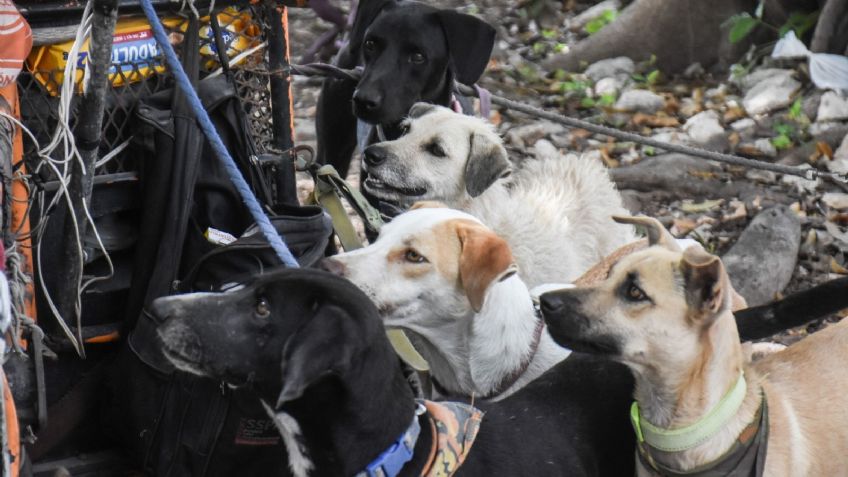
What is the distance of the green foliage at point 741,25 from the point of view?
873 centimetres

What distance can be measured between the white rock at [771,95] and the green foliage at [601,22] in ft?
5.81

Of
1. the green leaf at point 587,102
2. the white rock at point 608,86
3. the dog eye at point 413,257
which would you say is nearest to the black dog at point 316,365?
the dog eye at point 413,257

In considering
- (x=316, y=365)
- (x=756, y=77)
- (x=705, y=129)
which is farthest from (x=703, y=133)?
(x=316, y=365)

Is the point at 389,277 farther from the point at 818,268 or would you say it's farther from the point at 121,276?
the point at 818,268

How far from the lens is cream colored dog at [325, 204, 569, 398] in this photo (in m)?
3.54

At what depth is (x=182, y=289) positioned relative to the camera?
3551mm

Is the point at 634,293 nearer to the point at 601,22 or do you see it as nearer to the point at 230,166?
the point at 230,166

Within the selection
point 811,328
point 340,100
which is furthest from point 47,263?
point 811,328

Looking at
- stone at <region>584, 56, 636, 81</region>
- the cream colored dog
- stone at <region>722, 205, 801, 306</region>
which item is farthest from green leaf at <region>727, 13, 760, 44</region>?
the cream colored dog

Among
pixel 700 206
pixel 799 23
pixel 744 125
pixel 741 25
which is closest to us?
pixel 700 206

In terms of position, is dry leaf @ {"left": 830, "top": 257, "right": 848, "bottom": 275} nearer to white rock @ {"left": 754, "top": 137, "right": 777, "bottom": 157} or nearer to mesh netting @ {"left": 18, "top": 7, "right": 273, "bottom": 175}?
white rock @ {"left": 754, "top": 137, "right": 777, "bottom": 157}

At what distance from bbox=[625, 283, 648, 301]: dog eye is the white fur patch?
3.33 ft

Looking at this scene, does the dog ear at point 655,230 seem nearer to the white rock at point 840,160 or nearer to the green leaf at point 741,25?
the white rock at point 840,160

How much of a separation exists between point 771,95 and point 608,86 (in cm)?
126
